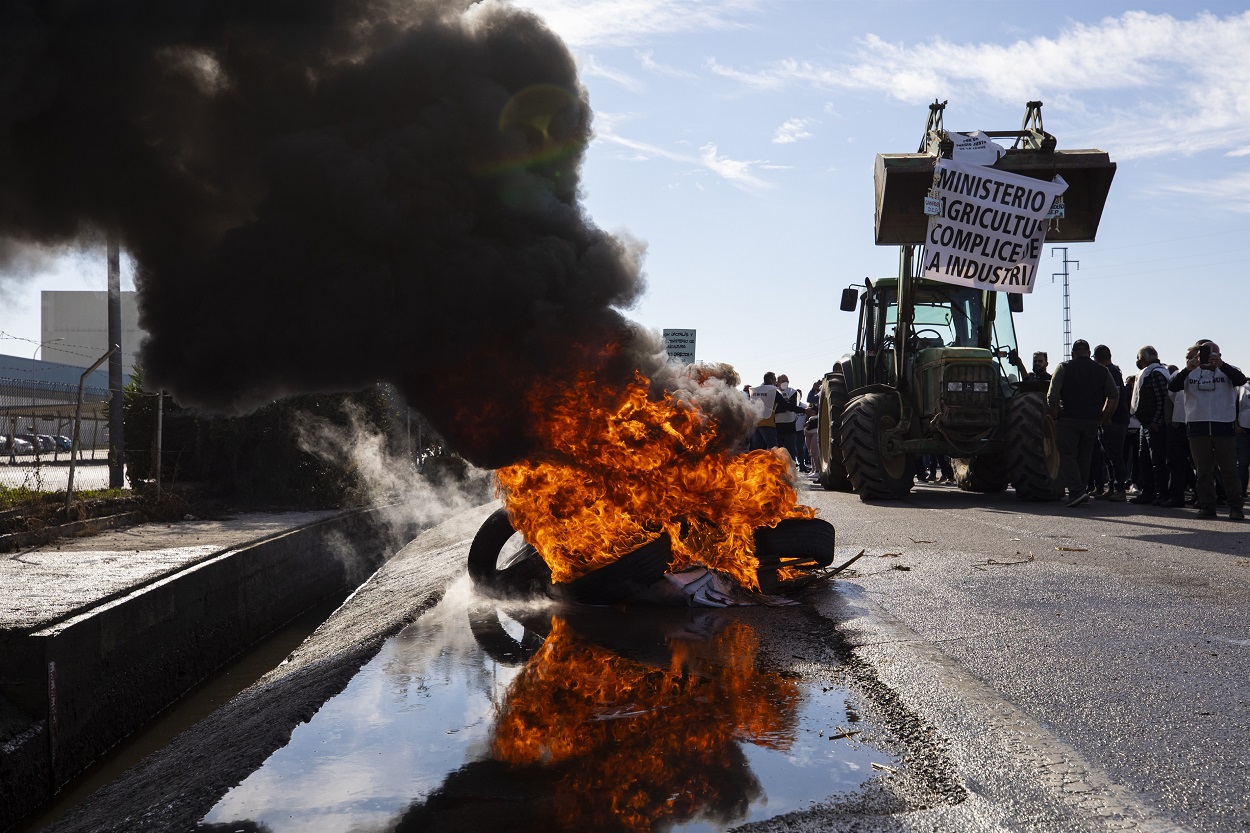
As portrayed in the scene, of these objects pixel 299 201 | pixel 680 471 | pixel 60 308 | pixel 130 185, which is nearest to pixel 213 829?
pixel 680 471

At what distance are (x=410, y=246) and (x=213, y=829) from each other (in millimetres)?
4272

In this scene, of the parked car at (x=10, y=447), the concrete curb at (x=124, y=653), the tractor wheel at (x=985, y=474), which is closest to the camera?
the concrete curb at (x=124, y=653)

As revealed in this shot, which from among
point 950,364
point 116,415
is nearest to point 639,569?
point 950,364

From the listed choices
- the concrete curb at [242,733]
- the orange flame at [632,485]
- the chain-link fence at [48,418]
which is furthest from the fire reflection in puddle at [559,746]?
the chain-link fence at [48,418]

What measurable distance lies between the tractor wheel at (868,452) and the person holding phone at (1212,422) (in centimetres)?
382

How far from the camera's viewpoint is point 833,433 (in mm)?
15781

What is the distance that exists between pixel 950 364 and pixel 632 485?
28.1 feet

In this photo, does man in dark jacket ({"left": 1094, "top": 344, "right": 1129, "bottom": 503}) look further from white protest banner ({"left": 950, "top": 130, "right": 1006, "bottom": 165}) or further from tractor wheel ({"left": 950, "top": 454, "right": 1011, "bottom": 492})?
white protest banner ({"left": 950, "top": 130, "right": 1006, "bottom": 165})

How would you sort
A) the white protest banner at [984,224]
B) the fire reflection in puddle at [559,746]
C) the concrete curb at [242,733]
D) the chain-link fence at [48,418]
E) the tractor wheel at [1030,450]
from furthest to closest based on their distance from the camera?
the chain-link fence at [48,418]
the tractor wheel at [1030,450]
the white protest banner at [984,224]
the concrete curb at [242,733]
the fire reflection in puddle at [559,746]

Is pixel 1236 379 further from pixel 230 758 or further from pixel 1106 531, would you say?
pixel 230 758

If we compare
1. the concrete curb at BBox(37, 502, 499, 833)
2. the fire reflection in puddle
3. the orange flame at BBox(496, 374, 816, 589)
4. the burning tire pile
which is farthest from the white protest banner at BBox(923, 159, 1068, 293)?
the fire reflection in puddle

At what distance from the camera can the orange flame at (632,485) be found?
656 centimetres

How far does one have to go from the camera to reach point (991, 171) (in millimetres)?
13297

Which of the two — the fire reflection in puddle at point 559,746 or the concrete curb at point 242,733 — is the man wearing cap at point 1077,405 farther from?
the fire reflection in puddle at point 559,746
